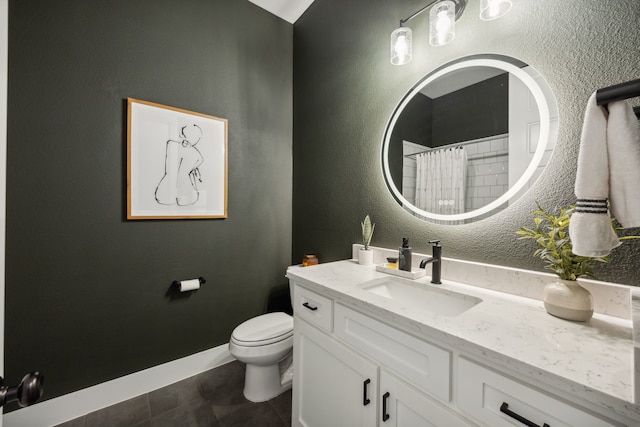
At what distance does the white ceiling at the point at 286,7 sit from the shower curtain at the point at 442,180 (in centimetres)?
173

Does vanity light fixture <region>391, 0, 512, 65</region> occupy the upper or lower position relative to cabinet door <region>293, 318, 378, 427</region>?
upper

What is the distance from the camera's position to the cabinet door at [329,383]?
90 cm

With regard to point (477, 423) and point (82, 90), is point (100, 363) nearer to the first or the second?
point (82, 90)

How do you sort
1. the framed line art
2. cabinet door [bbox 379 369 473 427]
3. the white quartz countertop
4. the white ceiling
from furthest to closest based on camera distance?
the white ceiling < the framed line art < cabinet door [bbox 379 369 473 427] < the white quartz countertop

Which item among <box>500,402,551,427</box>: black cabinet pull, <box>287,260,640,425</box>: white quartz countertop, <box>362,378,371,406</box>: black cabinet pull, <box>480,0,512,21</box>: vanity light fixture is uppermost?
<box>480,0,512,21</box>: vanity light fixture

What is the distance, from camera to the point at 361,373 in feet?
3.00

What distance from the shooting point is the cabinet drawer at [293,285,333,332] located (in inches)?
41.8

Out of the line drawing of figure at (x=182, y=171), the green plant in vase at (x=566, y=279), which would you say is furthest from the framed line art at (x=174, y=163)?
the green plant in vase at (x=566, y=279)

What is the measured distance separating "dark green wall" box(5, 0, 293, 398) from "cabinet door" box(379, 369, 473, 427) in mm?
1459

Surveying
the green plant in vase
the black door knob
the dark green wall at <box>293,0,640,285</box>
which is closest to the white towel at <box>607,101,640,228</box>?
the green plant in vase

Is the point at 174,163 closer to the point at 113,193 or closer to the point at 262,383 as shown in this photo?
the point at 113,193

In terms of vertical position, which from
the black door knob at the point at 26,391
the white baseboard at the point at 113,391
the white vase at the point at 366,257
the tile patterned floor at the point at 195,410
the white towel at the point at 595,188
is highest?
the white towel at the point at 595,188

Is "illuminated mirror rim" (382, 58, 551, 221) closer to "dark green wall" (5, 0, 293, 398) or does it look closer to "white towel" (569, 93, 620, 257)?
"white towel" (569, 93, 620, 257)

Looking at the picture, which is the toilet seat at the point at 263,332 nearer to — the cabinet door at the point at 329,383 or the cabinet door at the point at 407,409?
the cabinet door at the point at 329,383
